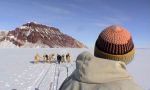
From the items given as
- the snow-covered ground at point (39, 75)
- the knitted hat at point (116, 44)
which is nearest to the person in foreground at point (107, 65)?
the knitted hat at point (116, 44)

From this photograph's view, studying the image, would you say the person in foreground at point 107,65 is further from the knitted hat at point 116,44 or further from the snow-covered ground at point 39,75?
the snow-covered ground at point 39,75

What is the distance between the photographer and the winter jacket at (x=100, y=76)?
1.61 meters

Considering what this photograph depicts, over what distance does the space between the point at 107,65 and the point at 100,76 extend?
0.07 metres

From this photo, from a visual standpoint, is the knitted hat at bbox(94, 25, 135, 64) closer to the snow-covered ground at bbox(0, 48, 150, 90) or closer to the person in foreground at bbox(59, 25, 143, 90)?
the person in foreground at bbox(59, 25, 143, 90)

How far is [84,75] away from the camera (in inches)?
68.1

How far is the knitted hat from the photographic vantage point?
1725 mm

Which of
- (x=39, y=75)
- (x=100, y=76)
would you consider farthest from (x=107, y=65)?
(x=39, y=75)

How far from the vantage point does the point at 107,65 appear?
1666 millimetres

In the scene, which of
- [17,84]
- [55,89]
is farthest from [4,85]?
[55,89]

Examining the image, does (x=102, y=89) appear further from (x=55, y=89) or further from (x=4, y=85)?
(x=4, y=85)

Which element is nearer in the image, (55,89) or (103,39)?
(103,39)

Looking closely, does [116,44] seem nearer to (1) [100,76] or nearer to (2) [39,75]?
(1) [100,76]

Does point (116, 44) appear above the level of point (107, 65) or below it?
above

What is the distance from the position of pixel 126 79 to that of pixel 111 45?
21 cm
